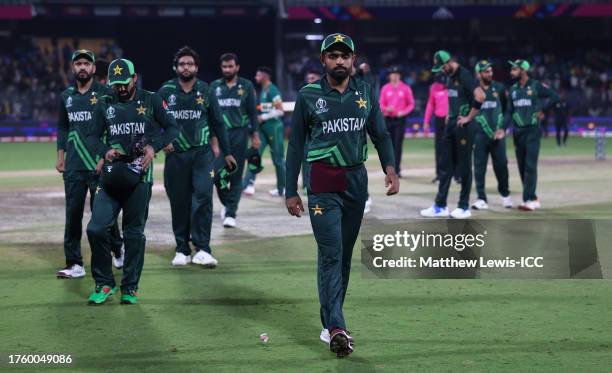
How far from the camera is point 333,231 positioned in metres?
7.14

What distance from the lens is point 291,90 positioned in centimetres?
4369

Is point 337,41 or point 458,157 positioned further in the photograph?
point 458,157

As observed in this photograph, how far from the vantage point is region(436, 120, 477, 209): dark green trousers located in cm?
1460

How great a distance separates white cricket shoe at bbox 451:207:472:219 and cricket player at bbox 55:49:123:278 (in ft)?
20.2

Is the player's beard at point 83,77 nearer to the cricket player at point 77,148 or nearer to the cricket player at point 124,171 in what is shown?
the cricket player at point 77,148

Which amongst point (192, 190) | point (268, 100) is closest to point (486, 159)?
point (268, 100)

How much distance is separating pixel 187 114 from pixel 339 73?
4133 mm

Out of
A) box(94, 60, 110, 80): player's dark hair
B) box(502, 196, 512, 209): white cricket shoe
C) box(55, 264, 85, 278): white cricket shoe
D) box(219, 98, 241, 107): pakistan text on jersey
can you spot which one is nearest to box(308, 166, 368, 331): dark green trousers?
box(55, 264, 85, 278): white cricket shoe

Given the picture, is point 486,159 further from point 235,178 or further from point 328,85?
point 328,85

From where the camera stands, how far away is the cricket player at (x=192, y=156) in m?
10.9

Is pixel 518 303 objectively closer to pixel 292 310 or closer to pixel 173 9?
pixel 292 310

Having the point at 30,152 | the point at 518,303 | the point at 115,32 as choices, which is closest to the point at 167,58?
the point at 115,32

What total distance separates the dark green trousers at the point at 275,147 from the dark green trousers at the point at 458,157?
3.68 meters

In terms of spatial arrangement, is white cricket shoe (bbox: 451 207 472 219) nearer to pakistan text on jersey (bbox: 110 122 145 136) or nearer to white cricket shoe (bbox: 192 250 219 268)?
white cricket shoe (bbox: 192 250 219 268)
